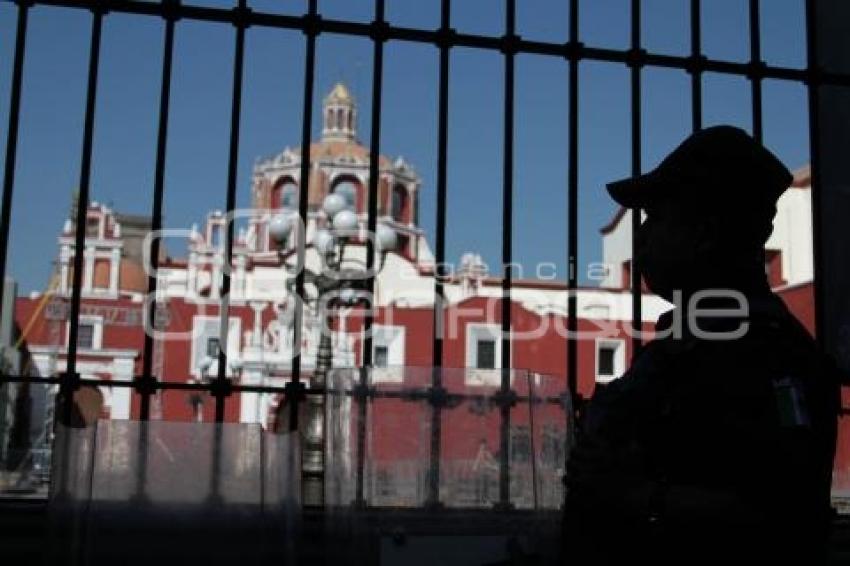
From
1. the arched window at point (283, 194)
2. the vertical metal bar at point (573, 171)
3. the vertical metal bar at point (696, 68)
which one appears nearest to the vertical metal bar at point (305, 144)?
the vertical metal bar at point (573, 171)

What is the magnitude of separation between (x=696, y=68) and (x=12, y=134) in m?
1.78

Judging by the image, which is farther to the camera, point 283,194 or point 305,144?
point 283,194

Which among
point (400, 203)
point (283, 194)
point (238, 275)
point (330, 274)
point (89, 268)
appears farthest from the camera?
point (400, 203)

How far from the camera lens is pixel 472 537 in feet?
6.27

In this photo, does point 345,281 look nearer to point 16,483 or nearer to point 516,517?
point 516,517

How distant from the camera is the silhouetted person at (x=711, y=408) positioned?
1312mm

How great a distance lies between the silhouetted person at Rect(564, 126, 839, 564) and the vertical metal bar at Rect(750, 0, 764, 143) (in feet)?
4.14

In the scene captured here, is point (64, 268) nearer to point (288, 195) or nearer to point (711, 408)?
point (288, 195)

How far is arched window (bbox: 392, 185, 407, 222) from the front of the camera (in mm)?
36594

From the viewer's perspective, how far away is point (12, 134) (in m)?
2.35

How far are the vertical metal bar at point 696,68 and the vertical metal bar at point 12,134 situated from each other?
5.68 feet

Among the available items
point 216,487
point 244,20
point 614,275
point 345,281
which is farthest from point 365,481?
point 614,275

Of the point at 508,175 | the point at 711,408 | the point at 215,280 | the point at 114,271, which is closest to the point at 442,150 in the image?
the point at 508,175

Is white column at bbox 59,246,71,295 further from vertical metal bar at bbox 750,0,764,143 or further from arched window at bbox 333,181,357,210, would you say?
vertical metal bar at bbox 750,0,764,143
